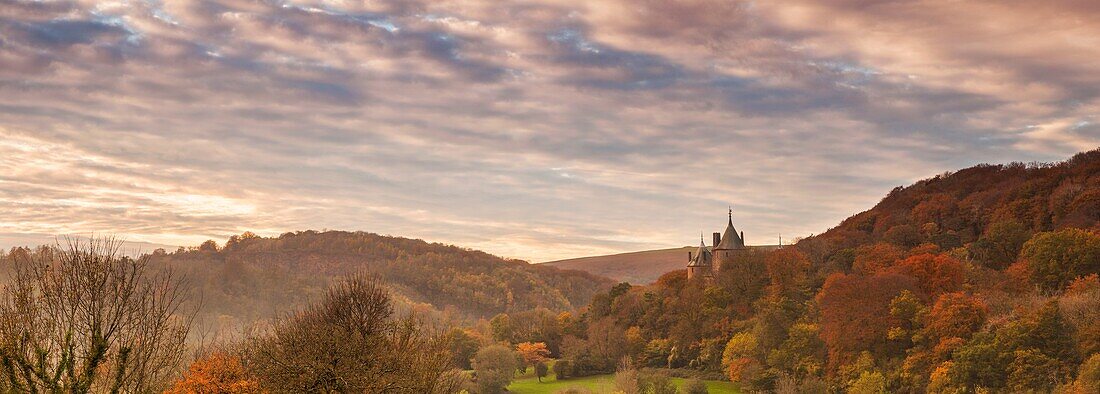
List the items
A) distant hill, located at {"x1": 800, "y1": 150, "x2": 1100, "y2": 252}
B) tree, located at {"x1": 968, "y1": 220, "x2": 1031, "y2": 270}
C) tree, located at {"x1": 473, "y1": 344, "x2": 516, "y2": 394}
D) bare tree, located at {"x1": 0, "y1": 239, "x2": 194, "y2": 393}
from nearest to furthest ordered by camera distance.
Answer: bare tree, located at {"x1": 0, "y1": 239, "x2": 194, "y2": 393} → tree, located at {"x1": 968, "y1": 220, "x2": 1031, "y2": 270} → tree, located at {"x1": 473, "y1": 344, "x2": 516, "y2": 394} → distant hill, located at {"x1": 800, "y1": 150, "x2": 1100, "y2": 252}

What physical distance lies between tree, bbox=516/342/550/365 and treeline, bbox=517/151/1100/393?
3.00 m

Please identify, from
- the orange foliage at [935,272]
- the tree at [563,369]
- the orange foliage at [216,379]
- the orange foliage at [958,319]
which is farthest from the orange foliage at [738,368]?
the orange foliage at [216,379]

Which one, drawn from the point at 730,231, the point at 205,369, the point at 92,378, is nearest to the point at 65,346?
the point at 92,378

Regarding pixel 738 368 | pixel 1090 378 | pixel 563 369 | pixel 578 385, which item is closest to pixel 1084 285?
pixel 1090 378

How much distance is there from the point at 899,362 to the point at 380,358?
168ft

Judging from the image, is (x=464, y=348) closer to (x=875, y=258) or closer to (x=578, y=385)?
(x=578, y=385)

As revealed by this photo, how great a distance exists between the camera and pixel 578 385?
97.8 m

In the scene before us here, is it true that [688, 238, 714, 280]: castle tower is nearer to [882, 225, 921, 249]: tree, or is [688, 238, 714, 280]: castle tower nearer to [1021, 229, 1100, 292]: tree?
[882, 225, 921, 249]: tree

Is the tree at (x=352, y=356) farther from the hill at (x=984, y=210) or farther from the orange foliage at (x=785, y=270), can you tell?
the hill at (x=984, y=210)

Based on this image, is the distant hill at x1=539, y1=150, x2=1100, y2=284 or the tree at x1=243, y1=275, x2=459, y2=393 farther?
the distant hill at x1=539, y1=150, x2=1100, y2=284

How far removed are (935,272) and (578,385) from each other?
37240 millimetres

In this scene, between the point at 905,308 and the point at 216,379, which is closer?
the point at 216,379

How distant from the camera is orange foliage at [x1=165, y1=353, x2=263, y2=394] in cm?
3880

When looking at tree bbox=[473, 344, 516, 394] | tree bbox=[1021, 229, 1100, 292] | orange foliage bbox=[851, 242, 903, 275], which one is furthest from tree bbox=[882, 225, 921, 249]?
tree bbox=[473, 344, 516, 394]
